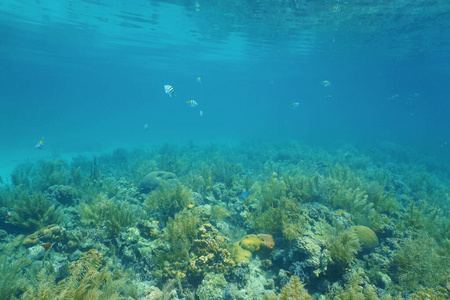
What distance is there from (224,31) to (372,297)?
30984 mm

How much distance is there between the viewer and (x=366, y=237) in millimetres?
5836

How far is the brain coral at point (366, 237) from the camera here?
572 centimetres

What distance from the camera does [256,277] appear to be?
5129 mm

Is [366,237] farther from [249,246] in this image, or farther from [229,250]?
[229,250]

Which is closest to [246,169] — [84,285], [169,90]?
[169,90]

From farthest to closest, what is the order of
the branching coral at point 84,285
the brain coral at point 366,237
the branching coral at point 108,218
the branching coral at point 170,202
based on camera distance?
the branching coral at point 170,202, the branching coral at point 108,218, the brain coral at point 366,237, the branching coral at point 84,285

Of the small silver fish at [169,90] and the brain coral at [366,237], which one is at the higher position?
the small silver fish at [169,90]

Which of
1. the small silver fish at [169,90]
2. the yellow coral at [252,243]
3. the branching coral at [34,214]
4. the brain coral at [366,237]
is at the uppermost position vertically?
the small silver fish at [169,90]

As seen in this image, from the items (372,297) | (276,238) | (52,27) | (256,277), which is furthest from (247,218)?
(52,27)

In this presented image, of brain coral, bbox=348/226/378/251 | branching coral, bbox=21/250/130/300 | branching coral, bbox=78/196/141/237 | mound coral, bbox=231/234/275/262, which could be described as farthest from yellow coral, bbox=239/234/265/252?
branching coral, bbox=78/196/141/237

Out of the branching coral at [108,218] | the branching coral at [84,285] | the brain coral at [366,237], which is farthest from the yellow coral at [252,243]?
the branching coral at [108,218]

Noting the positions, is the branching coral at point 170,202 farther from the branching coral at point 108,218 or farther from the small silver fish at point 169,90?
the small silver fish at point 169,90

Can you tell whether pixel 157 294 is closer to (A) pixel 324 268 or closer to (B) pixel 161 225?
(B) pixel 161 225

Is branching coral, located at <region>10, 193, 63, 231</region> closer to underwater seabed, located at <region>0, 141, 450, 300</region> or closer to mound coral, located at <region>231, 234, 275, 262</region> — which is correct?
underwater seabed, located at <region>0, 141, 450, 300</region>
